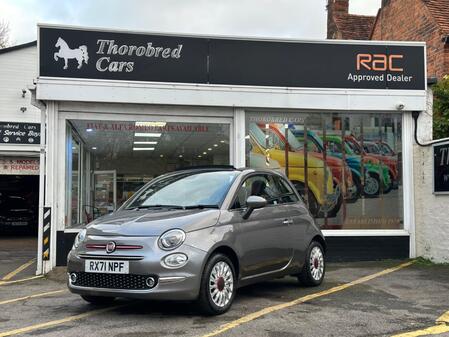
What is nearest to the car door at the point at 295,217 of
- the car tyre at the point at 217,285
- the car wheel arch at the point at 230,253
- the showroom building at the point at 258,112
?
the car wheel arch at the point at 230,253

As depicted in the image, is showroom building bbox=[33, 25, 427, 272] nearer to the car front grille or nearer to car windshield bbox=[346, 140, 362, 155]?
car windshield bbox=[346, 140, 362, 155]

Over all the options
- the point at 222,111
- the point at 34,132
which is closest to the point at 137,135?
the point at 222,111

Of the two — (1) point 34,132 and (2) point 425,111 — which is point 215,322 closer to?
(2) point 425,111

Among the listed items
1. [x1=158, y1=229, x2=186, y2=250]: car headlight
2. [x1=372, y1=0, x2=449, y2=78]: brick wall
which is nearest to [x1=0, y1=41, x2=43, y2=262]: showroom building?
[x1=372, y1=0, x2=449, y2=78]: brick wall

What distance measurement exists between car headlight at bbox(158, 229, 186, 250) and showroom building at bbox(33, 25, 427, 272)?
4.79 meters

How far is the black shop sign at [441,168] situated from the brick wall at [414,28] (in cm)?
562

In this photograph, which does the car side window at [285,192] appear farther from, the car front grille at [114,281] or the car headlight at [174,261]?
the car front grille at [114,281]

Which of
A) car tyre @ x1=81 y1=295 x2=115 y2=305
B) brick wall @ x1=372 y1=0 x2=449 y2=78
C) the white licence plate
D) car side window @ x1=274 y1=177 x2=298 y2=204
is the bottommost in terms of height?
car tyre @ x1=81 y1=295 x2=115 y2=305

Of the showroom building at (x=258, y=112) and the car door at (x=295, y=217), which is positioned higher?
the showroom building at (x=258, y=112)

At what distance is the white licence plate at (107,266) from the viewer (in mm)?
5844

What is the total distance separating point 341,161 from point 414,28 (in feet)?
28.2

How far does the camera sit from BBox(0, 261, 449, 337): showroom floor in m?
5.61

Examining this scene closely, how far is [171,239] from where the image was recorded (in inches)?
231

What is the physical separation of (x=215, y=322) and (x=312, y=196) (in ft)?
19.2
